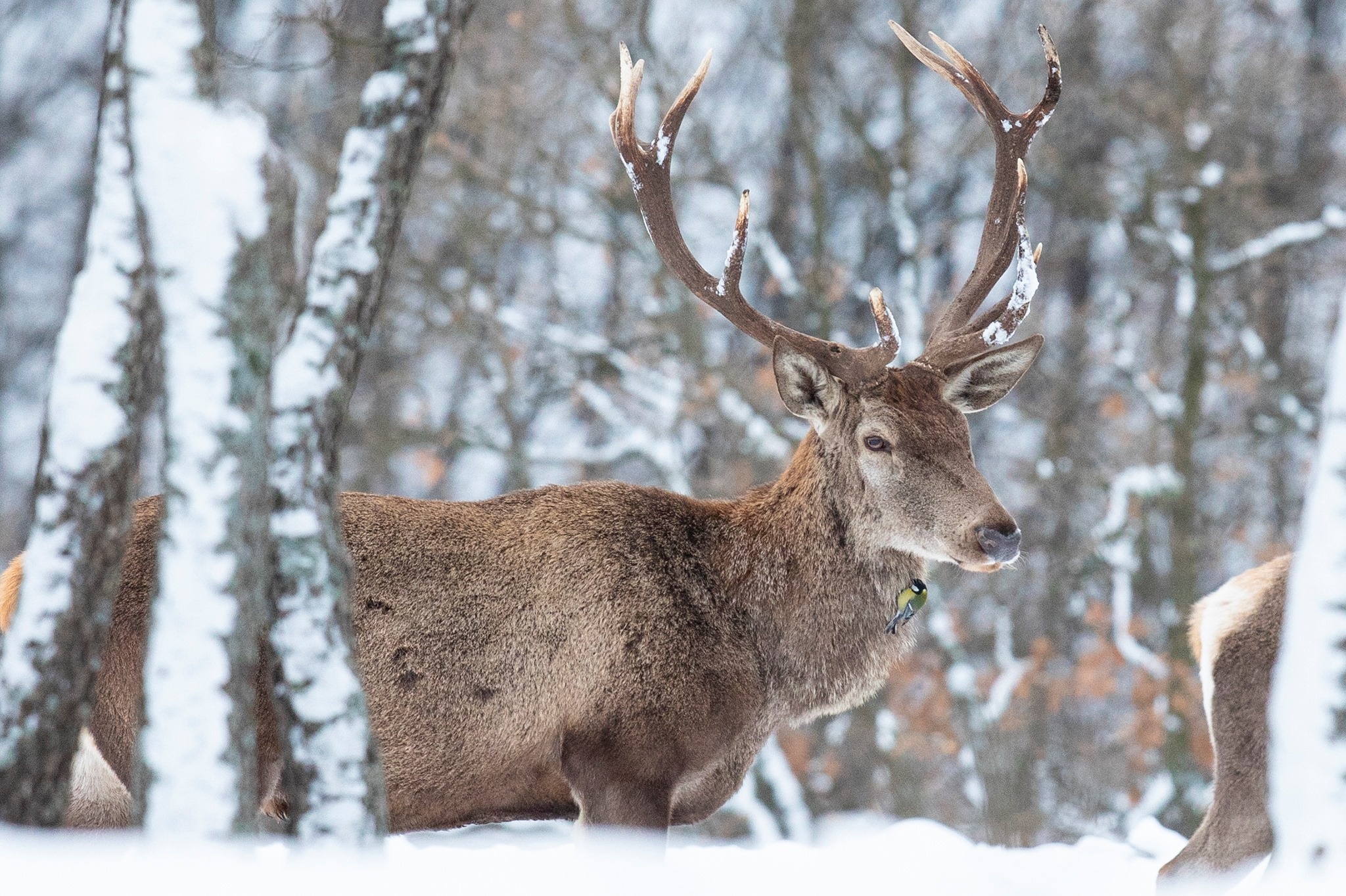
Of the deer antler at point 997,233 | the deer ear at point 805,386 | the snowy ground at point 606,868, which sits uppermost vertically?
the deer antler at point 997,233

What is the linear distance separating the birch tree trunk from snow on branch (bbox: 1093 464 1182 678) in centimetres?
1087

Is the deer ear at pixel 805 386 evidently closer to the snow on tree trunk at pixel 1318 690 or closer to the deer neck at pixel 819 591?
the deer neck at pixel 819 591

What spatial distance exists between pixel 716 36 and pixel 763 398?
4290 mm

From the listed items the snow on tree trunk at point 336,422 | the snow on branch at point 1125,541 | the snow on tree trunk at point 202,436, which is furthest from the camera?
the snow on branch at point 1125,541

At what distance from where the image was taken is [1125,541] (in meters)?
13.8

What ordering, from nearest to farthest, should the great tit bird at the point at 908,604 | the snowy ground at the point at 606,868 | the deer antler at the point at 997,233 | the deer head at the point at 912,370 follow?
1. the snowy ground at the point at 606,868
2. the deer head at the point at 912,370
3. the great tit bird at the point at 908,604
4. the deer antler at the point at 997,233

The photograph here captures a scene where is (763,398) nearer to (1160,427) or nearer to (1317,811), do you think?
(1160,427)

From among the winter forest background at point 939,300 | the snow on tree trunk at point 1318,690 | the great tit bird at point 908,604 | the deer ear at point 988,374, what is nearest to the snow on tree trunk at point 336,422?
the great tit bird at point 908,604

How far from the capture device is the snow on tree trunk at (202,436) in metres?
3.68

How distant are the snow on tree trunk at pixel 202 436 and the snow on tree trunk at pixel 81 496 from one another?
0.79 ft

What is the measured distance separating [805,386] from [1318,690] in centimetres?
244

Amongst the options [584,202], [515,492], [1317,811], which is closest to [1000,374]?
[515,492]

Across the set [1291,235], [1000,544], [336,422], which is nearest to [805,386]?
[1000,544]

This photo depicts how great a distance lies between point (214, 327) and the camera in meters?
3.85
